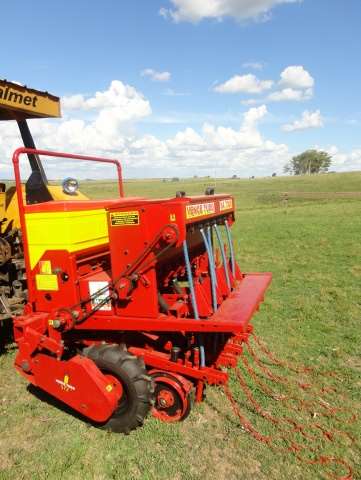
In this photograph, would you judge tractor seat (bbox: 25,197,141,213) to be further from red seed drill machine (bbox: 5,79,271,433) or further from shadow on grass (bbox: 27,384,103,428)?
shadow on grass (bbox: 27,384,103,428)

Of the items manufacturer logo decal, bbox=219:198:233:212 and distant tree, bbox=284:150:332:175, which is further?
distant tree, bbox=284:150:332:175

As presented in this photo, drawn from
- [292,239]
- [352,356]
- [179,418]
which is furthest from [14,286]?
[292,239]

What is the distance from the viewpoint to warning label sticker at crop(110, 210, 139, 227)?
3.39 m

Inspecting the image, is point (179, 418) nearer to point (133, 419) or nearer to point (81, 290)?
point (133, 419)

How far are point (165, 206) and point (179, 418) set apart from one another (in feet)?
6.52

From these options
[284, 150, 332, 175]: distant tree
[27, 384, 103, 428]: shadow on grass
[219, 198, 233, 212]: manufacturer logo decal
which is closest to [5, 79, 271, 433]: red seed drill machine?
[27, 384, 103, 428]: shadow on grass

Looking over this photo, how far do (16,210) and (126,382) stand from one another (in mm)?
2629

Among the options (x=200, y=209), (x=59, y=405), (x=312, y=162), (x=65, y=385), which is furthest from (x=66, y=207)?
(x=312, y=162)

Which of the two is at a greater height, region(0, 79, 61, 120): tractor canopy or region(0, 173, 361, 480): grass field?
region(0, 79, 61, 120): tractor canopy

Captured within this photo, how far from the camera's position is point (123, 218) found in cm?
345

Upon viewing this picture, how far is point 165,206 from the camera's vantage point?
3.21 m

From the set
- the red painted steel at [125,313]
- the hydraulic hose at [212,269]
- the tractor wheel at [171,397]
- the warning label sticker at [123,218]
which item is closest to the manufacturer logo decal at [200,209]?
the red painted steel at [125,313]

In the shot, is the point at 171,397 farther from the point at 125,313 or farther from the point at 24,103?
the point at 24,103

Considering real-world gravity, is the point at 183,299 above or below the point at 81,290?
below
